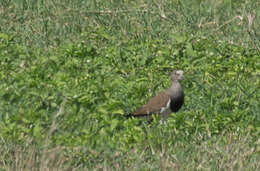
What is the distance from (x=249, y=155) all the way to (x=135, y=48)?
14.3 ft

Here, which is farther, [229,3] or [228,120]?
[229,3]

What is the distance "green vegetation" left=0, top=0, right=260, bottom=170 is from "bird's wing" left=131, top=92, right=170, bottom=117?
168 mm

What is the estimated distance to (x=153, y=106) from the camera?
341 inches

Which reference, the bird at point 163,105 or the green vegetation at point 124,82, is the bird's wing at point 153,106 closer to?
the bird at point 163,105

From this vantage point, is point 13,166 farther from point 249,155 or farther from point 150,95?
point 150,95

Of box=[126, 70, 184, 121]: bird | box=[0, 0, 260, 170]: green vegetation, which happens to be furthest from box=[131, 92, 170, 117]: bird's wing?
box=[0, 0, 260, 170]: green vegetation

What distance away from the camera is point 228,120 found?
8.14m

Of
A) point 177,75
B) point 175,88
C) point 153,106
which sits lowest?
point 153,106

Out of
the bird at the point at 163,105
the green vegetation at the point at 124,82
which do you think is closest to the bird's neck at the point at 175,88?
the bird at the point at 163,105

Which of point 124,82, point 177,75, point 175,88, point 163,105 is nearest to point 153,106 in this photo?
point 163,105

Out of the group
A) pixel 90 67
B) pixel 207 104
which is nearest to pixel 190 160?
pixel 207 104

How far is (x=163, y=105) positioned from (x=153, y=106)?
0.13 meters

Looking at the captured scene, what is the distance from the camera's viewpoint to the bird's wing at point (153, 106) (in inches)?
338

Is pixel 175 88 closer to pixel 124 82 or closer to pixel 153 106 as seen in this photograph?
pixel 153 106
